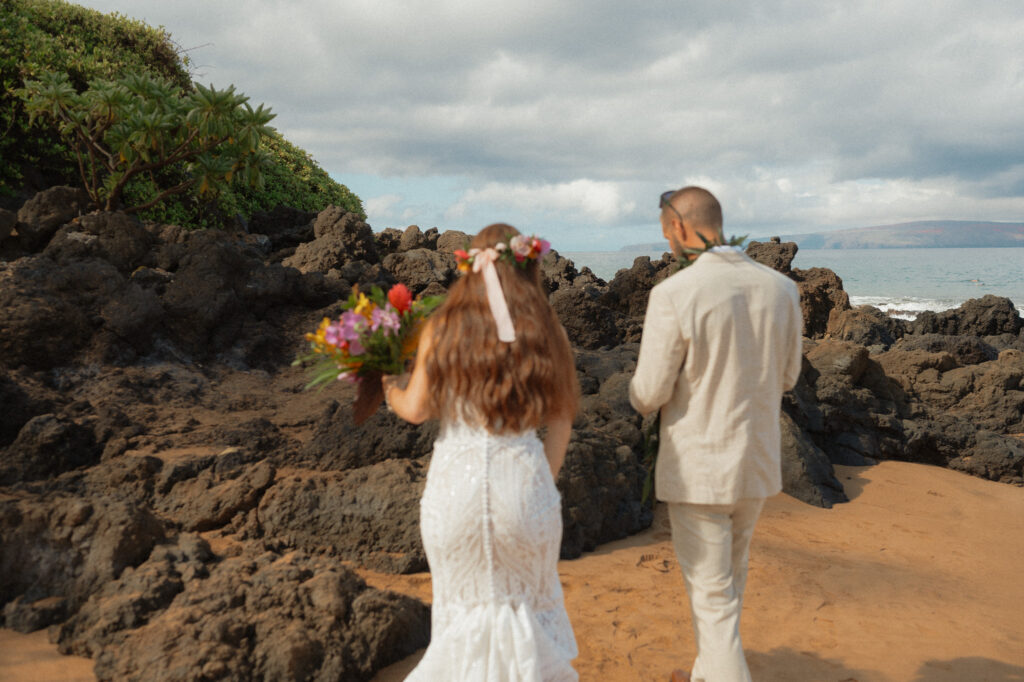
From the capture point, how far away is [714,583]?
3.08 meters

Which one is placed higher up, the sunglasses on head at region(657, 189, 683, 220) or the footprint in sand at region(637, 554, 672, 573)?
the sunglasses on head at region(657, 189, 683, 220)

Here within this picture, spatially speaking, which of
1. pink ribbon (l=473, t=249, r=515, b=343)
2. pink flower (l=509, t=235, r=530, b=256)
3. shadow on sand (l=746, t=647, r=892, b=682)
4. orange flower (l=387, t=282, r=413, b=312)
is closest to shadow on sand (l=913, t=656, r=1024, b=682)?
shadow on sand (l=746, t=647, r=892, b=682)

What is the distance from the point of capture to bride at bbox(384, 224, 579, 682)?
2586mm

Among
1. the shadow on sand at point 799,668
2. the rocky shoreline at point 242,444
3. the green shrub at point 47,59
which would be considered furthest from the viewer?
the green shrub at point 47,59

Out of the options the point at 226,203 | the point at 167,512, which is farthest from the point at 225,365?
the point at 226,203

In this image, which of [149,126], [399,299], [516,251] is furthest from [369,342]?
[149,126]

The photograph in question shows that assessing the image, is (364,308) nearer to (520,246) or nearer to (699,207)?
(520,246)

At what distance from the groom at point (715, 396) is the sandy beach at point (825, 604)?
3.46 ft

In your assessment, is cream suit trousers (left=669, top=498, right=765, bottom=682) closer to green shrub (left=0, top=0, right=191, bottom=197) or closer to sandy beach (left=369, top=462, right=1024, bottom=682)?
sandy beach (left=369, top=462, right=1024, bottom=682)

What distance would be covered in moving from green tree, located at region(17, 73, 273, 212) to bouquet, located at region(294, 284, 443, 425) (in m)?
8.37

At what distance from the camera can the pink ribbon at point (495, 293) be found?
100 inches

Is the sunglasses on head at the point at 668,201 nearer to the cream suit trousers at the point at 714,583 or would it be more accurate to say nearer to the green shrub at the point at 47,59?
the cream suit trousers at the point at 714,583

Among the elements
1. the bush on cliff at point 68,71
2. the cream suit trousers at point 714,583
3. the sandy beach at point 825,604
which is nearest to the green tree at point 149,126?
the bush on cliff at point 68,71

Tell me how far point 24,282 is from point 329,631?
17.9 ft
